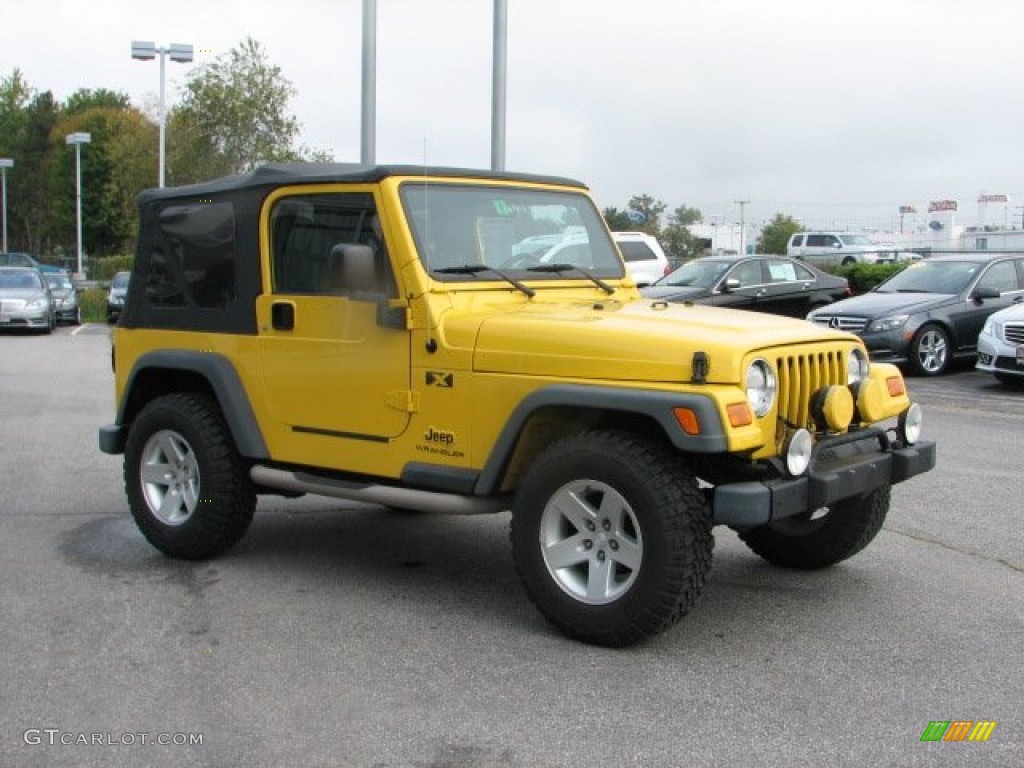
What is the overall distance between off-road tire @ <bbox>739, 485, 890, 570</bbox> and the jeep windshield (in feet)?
5.10

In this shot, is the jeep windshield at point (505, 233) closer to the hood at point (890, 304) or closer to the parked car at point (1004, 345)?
the parked car at point (1004, 345)

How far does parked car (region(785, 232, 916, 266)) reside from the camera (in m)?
43.0

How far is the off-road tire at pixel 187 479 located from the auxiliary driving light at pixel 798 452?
9.33 ft

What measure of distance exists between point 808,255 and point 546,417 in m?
40.7

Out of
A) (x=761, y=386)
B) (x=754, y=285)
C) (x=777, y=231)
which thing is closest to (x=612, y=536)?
(x=761, y=386)

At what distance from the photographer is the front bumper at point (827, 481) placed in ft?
15.4

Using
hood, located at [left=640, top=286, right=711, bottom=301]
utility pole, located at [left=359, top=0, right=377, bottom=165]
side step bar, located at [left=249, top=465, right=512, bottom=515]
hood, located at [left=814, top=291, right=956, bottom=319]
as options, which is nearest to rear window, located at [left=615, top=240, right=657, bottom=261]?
hood, located at [left=640, top=286, right=711, bottom=301]

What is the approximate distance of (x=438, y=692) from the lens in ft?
14.9

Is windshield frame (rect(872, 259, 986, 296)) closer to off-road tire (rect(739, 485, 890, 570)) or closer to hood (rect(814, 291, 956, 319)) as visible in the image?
hood (rect(814, 291, 956, 319))

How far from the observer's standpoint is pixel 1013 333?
14000mm

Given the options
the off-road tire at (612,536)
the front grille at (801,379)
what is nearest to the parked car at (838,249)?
the front grille at (801,379)

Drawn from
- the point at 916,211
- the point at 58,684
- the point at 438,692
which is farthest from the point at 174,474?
the point at 916,211

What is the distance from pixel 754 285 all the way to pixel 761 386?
14902 mm

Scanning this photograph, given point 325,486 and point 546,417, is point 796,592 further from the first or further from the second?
point 325,486
